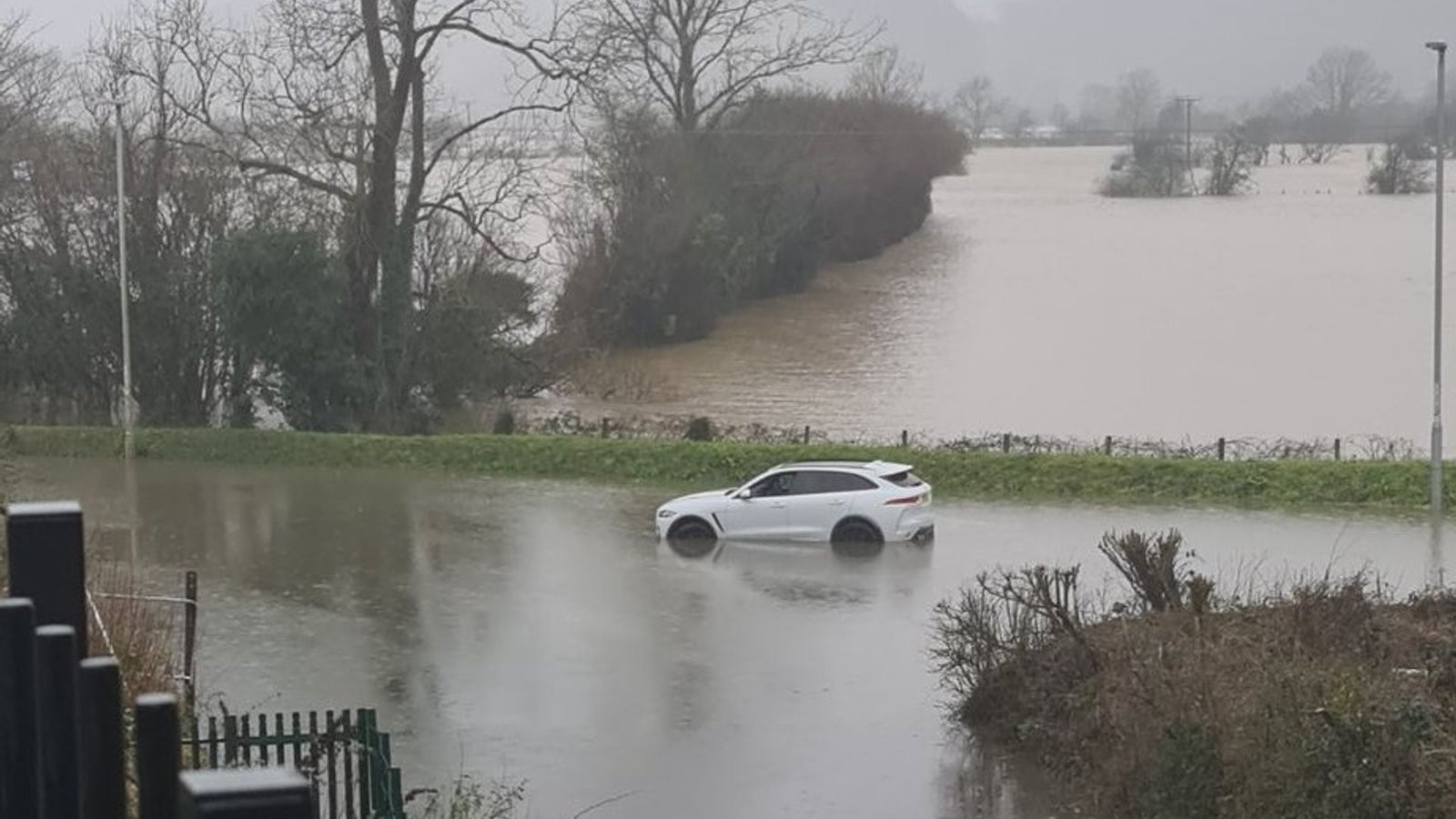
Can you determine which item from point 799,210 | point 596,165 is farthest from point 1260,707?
point 799,210

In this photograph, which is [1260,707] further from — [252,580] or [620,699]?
[252,580]

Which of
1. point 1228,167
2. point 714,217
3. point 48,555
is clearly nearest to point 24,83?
point 714,217

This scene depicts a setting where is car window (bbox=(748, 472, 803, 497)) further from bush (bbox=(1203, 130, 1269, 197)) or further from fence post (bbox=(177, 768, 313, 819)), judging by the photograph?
bush (bbox=(1203, 130, 1269, 197))

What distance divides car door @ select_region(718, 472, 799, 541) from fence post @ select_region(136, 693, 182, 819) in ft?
81.0

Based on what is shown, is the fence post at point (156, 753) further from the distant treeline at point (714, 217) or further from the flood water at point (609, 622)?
the distant treeline at point (714, 217)

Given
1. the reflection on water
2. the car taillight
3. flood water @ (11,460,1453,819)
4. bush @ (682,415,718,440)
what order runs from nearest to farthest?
the reflection on water → flood water @ (11,460,1453,819) → the car taillight → bush @ (682,415,718,440)

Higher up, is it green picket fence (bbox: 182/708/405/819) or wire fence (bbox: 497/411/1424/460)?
green picket fence (bbox: 182/708/405/819)

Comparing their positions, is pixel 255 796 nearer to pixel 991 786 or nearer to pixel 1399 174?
pixel 991 786

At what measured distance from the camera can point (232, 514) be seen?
32062 millimetres

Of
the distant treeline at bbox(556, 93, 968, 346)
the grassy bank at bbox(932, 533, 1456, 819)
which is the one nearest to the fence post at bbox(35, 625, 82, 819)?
the grassy bank at bbox(932, 533, 1456, 819)

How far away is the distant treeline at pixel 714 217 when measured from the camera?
6581 cm

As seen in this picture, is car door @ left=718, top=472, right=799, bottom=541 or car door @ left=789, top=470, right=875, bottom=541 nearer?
car door @ left=789, top=470, right=875, bottom=541

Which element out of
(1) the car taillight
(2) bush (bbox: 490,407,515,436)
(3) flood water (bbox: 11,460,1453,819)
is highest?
(1) the car taillight

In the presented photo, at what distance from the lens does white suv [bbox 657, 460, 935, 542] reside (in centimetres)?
2855
